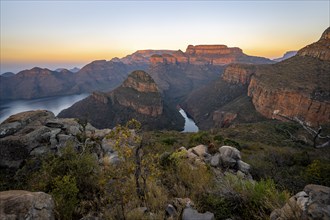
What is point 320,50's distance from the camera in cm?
7544

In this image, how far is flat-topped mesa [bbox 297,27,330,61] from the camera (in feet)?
241

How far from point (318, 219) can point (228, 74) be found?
476ft

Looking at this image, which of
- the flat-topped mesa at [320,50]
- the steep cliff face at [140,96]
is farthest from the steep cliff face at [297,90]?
the steep cliff face at [140,96]

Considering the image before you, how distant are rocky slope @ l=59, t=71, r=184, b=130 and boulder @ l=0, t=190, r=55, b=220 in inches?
3976

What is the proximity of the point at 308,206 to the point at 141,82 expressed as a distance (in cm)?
12843

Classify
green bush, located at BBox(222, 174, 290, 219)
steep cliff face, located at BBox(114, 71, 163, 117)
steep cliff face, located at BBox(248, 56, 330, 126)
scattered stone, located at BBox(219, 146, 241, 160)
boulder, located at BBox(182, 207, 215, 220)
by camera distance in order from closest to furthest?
boulder, located at BBox(182, 207, 215, 220), green bush, located at BBox(222, 174, 290, 219), scattered stone, located at BBox(219, 146, 241, 160), steep cliff face, located at BBox(248, 56, 330, 126), steep cliff face, located at BBox(114, 71, 163, 117)

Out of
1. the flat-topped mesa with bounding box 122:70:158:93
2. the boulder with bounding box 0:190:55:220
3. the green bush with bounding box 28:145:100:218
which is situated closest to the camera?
the boulder with bounding box 0:190:55:220

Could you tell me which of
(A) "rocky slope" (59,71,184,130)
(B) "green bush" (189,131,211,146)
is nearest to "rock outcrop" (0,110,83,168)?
(B) "green bush" (189,131,211,146)

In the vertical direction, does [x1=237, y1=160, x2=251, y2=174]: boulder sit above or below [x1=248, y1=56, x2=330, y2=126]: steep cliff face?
above

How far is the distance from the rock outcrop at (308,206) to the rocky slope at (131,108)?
332 feet

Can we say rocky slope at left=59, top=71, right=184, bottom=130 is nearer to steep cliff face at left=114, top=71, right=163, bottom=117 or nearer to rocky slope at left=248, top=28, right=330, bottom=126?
steep cliff face at left=114, top=71, right=163, bottom=117

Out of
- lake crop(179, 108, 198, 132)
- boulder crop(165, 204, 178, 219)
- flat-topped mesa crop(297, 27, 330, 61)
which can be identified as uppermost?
flat-topped mesa crop(297, 27, 330, 61)

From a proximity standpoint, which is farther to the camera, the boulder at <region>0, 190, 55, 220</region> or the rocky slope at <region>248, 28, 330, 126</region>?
the rocky slope at <region>248, 28, 330, 126</region>

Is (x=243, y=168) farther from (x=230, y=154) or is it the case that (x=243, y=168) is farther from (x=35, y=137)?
(x=35, y=137)
